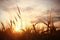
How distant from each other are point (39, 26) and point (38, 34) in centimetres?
52

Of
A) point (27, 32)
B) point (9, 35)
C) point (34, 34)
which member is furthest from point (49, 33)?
point (9, 35)

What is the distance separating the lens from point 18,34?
3.75 metres

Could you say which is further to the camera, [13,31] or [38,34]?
[13,31]

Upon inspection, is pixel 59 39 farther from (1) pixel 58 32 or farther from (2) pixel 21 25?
(2) pixel 21 25

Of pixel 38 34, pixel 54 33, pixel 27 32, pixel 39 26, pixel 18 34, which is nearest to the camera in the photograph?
pixel 54 33

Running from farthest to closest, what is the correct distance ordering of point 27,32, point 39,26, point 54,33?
point 39,26 < point 27,32 < point 54,33

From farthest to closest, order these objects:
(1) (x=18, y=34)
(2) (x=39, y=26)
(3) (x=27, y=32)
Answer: (1) (x=18, y=34) → (2) (x=39, y=26) → (3) (x=27, y=32)

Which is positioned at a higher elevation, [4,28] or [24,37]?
[4,28]

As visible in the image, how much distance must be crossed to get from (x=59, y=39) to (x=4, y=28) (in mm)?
1444

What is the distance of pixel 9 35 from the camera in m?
3.81

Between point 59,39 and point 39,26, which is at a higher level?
point 39,26

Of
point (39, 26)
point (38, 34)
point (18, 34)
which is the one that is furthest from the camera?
point (18, 34)

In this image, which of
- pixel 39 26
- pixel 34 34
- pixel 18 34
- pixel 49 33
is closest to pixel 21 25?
pixel 18 34

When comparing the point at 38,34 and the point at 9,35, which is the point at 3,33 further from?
the point at 38,34
